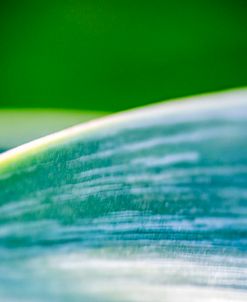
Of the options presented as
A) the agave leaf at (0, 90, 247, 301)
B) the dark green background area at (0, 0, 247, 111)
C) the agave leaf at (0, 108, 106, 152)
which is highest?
the dark green background area at (0, 0, 247, 111)

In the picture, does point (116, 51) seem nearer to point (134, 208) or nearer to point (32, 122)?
point (32, 122)

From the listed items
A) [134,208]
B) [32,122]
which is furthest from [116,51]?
[134,208]

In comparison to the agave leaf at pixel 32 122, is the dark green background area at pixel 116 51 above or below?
above

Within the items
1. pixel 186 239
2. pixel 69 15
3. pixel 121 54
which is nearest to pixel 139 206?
pixel 186 239

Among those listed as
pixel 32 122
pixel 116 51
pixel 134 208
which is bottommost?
pixel 134 208

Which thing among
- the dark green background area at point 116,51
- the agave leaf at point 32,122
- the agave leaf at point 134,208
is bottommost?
the agave leaf at point 134,208
